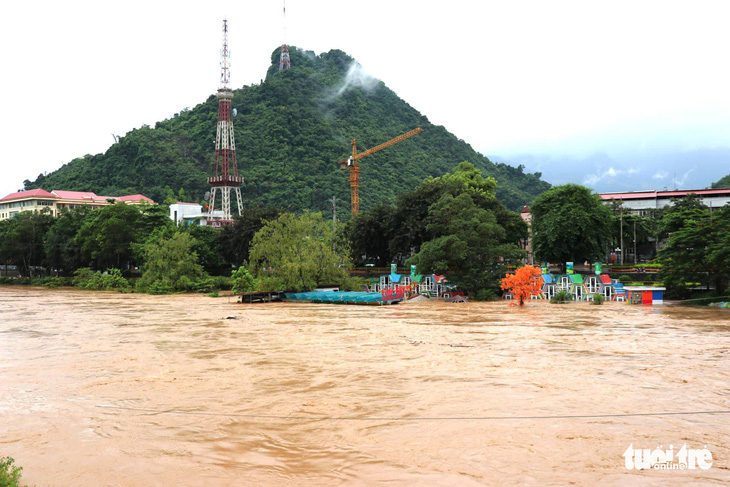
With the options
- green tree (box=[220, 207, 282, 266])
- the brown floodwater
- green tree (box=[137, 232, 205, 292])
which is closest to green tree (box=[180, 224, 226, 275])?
green tree (box=[220, 207, 282, 266])

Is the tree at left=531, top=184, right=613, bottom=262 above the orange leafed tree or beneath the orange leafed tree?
above

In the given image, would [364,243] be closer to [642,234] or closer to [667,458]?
[642,234]

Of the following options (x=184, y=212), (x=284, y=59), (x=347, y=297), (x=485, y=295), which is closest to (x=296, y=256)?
(x=347, y=297)

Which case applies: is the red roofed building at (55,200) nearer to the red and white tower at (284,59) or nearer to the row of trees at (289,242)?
the row of trees at (289,242)

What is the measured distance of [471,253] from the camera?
38.9 metres

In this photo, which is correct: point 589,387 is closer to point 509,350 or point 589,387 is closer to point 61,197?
point 509,350

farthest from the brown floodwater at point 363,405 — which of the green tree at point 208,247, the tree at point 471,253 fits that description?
the green tree at point 208,247

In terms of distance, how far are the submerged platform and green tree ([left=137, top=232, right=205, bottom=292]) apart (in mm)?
15266

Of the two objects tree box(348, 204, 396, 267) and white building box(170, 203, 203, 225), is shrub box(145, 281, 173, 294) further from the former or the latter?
white building box(170, 203, 203, 225)

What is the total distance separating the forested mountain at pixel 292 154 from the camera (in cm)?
10900

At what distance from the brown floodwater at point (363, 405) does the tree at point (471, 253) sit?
49.6 ft

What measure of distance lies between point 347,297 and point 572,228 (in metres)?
20.3

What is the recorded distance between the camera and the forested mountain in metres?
109

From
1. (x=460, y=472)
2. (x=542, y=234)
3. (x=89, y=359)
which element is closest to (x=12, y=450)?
(x=460, y=472)
